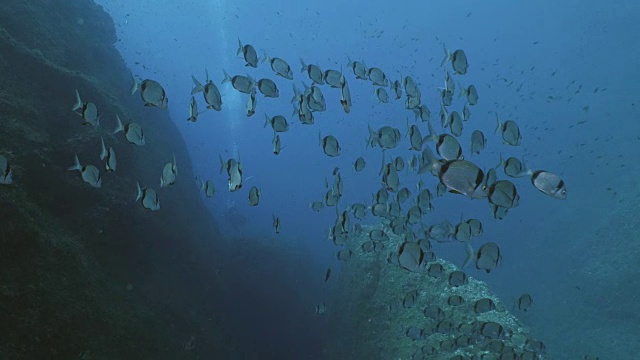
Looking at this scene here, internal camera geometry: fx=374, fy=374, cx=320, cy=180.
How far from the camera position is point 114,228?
10375 mm

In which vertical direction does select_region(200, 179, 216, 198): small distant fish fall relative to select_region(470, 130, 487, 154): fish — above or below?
below

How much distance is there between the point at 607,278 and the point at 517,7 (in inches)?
3683

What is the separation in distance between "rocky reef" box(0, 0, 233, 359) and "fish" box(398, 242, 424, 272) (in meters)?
5.49

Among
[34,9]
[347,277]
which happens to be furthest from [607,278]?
[34,9]

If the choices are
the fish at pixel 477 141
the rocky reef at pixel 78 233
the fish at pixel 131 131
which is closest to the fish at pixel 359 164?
the fish at pixel 477 141

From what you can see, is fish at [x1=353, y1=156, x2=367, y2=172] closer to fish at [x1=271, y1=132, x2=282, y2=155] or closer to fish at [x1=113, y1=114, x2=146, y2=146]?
fish at [x1=271, y1=132, x2=282, y2=155]

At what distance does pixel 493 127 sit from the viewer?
11412 centimetres

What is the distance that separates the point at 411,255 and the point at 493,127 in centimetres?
12240

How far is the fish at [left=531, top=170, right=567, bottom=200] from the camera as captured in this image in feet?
13.8

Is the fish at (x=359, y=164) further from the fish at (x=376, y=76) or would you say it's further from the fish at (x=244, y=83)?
the fish at (x=244, y=83)

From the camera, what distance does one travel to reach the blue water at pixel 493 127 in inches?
931

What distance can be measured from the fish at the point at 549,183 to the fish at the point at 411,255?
1546mm

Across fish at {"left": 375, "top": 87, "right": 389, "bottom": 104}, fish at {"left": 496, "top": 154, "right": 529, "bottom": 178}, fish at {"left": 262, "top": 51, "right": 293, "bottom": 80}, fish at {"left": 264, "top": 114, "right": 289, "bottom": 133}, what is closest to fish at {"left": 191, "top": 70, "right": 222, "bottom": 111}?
fish at {"left": 264, "top": 114, "right": 289, "bottom": 133}

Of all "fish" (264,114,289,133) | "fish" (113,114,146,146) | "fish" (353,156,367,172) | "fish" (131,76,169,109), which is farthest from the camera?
"fish" (353,156,367,172)
